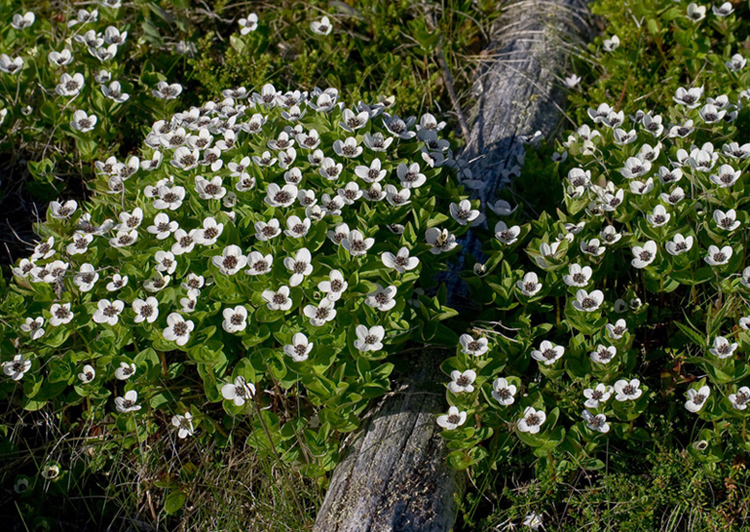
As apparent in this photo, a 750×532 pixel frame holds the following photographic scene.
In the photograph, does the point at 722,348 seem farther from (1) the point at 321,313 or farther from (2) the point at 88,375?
(2) the point at 88,375

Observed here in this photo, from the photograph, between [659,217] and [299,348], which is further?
[659,217]

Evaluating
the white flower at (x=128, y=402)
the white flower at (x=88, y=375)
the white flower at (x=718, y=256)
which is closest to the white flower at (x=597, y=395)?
the white flower at (x=718, y=256)

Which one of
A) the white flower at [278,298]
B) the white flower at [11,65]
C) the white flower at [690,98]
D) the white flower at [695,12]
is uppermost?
the white flower at [695,12]

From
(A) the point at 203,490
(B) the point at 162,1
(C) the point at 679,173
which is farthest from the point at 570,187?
(B) the point at 162,1

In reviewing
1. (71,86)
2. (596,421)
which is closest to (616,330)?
(596,421)

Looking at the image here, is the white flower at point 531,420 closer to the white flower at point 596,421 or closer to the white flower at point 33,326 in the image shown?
the white flower at point 596,421

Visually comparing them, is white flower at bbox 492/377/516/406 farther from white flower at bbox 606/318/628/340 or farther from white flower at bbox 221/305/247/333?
white flower at bbox 221/305/247/333

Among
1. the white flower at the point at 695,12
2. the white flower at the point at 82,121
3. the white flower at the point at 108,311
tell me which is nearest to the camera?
the white flower at the point at 108,311
